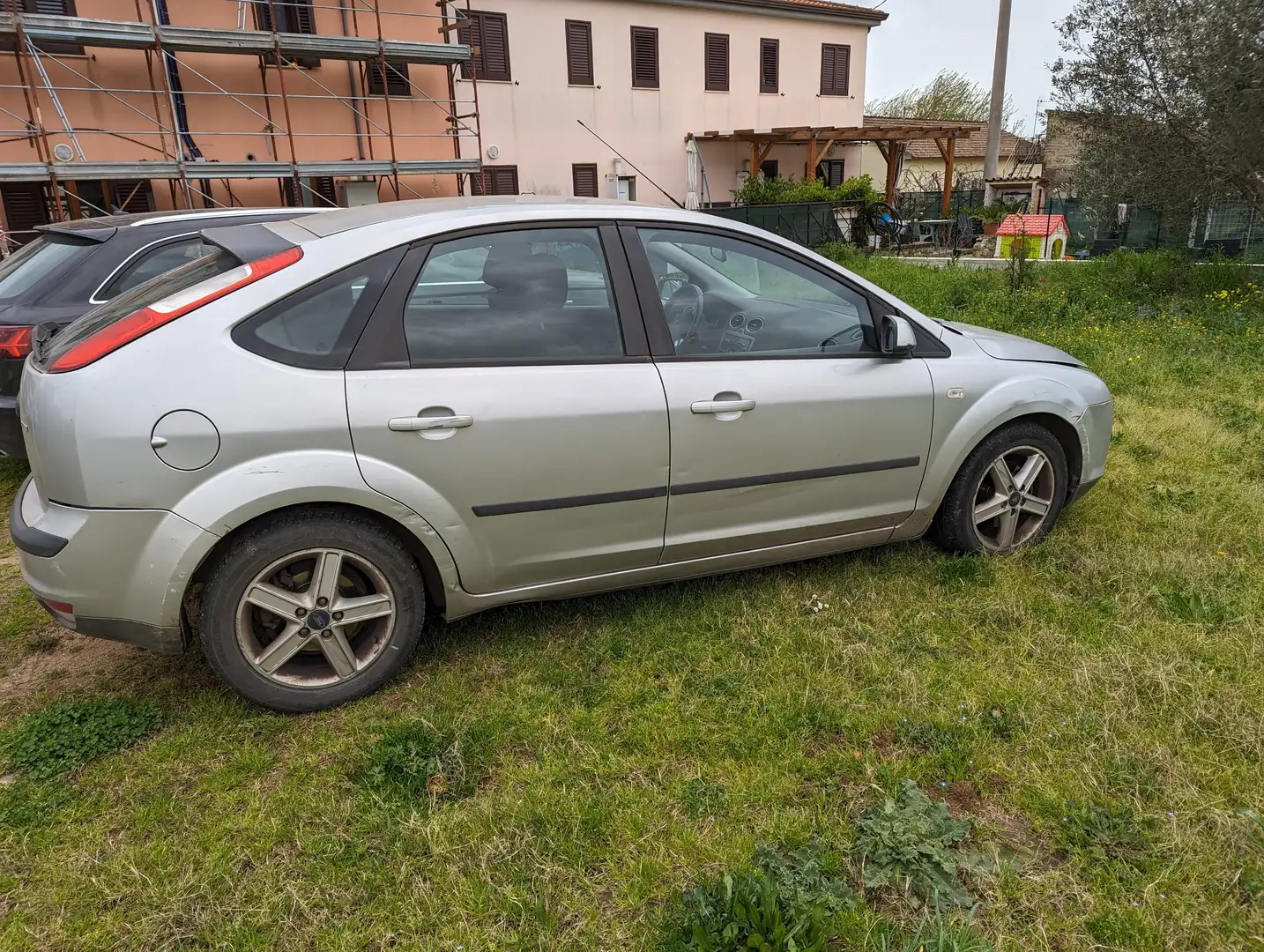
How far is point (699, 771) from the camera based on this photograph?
255cm

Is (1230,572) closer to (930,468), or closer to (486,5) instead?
(930,468)

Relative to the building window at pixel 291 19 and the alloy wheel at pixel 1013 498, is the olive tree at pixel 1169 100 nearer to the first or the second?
the alloy wheel at pixel 1013 498

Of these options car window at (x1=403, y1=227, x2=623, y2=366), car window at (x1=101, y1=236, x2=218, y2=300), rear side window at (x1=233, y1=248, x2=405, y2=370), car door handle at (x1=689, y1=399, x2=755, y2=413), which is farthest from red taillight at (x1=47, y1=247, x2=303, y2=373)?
car window at (x1=101, y1=236, x2=218, y2=300)

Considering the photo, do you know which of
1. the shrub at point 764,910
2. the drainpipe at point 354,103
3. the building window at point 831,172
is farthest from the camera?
the building window at point 831,172

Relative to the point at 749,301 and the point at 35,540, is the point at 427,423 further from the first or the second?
the point at 749,301

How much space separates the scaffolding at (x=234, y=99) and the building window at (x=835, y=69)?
482 inches

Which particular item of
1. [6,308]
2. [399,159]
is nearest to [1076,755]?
[6,308]

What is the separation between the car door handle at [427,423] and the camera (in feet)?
8.87

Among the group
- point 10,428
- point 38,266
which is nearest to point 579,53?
point 38,266

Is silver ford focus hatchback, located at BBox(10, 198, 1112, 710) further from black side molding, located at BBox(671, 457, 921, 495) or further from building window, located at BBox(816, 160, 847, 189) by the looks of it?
building window, located at BBox(816, 160, 847, 189)

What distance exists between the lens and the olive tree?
8.91 meters

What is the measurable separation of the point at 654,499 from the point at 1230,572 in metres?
2.63

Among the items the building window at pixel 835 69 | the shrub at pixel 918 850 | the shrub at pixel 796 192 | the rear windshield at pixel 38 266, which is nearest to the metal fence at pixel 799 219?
the shrub at pixel 796 192

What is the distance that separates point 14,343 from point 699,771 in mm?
4292
